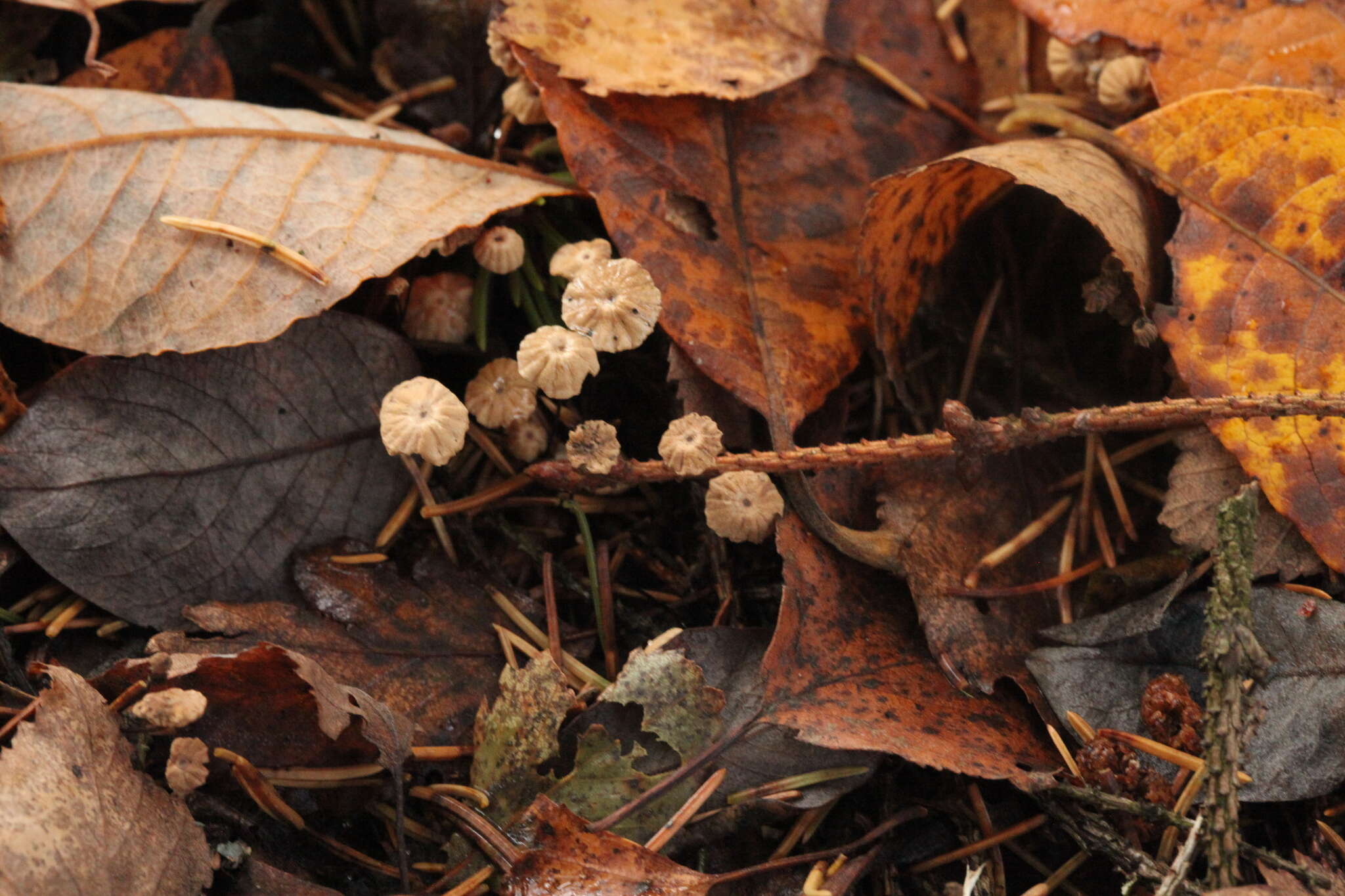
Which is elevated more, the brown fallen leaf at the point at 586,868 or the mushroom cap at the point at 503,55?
the mushroom cap at the point at 503,55

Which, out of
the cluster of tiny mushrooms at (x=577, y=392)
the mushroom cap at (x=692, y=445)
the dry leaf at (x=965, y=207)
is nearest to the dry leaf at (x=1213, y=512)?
the dry leaf at (x=965, y=207)

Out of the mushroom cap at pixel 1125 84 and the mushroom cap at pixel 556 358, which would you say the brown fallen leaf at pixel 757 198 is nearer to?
the mushroom cap at pixel 556 358

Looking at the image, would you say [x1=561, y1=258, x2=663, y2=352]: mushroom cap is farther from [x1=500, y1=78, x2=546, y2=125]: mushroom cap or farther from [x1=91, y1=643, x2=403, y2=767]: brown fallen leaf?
[x1=91, y1=643, x2=403, y2=767]: brown fallen leaf

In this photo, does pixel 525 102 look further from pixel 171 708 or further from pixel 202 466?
pixel 171 708

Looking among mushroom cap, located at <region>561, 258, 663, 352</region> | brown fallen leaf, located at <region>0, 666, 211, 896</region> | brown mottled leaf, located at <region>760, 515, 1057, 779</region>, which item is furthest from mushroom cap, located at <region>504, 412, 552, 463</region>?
brown fallen leaf, located at <region>0, 666, 211, 896</region>

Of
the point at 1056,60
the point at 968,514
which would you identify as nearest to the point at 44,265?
the point at 968,514

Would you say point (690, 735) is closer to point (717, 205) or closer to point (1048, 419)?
point (1048, 419)
